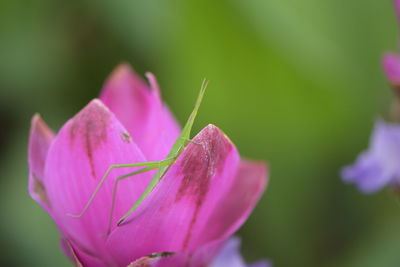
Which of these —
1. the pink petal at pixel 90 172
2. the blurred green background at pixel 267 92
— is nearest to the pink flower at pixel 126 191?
the pink petal at pixel 90 172

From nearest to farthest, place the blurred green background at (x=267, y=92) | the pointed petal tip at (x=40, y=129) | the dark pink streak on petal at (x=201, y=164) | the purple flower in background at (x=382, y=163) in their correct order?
the dark pink streak on petal at (x=201, y=164) < the pointed petal tip at (x=40, y=129) < the purple flower in background at (x=382, y=163) < the blurred green background at (x=267, y=92)

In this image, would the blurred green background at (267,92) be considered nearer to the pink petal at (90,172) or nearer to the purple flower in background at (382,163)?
the purple flower in background at (382,163)

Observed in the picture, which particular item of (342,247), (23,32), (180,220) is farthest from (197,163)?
(23,32)

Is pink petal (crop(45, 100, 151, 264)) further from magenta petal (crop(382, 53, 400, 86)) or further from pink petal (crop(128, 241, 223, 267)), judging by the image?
magenta petal (crop(382, 53, 400, 86))

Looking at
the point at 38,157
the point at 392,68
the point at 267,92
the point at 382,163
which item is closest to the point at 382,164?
the point at 382,163

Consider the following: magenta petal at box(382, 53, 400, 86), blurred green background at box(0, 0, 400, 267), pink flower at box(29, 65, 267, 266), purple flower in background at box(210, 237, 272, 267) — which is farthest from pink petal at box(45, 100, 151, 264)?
blurred green background at box(0, 0, 400, 267)

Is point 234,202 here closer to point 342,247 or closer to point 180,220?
point 180,220

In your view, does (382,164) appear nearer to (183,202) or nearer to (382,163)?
(382,163)
